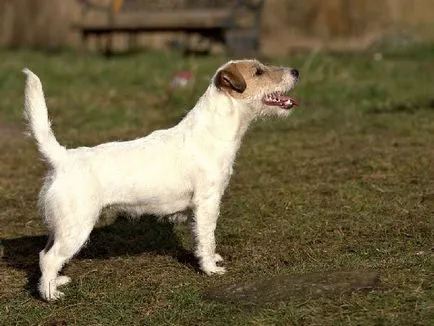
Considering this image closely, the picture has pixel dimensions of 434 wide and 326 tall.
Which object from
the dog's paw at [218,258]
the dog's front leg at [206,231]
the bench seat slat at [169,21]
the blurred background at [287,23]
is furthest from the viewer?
the blurred background at [287,23]

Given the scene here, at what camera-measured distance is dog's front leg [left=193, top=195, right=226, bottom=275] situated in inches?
218

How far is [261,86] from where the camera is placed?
5.79m

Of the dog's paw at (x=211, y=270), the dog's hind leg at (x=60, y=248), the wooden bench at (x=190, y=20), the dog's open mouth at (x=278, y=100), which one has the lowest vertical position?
the wooden bench at (x=190, y=20)

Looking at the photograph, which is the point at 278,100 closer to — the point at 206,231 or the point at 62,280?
the point at 206,231

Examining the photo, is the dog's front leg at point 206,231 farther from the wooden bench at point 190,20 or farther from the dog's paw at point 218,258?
the wooden bench at point 190,20

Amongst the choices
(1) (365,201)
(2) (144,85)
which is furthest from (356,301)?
(2) (144,85)

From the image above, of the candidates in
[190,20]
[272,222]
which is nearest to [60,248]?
[272,222]

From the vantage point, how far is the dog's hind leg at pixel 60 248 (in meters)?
5.11

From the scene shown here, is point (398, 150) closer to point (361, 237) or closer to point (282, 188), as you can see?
point (282, 188)

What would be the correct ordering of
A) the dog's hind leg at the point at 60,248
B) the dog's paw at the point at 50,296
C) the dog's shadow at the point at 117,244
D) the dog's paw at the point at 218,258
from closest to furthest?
the dog's hind leg at the point at 60,248 → the dog's paw at the point at 50,296 → the dog's paw at the point at 218,258 → the dog's shadow at the point at 117,244

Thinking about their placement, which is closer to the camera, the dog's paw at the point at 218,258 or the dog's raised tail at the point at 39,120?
the dog's raised tail at the point at 39,120

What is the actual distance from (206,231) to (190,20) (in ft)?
39.2

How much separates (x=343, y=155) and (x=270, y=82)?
10.3ft

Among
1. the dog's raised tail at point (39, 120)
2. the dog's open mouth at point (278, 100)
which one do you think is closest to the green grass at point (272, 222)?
the dog's raised tail at point (39, 120)
